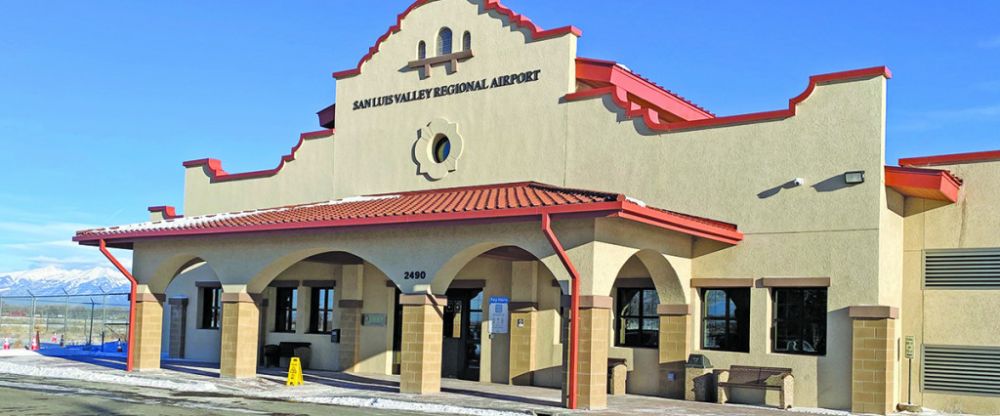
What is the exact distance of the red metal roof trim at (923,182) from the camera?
17906 millimetres

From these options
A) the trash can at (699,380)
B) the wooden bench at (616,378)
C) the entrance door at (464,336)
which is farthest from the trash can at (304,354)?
the trash can at (699,380)

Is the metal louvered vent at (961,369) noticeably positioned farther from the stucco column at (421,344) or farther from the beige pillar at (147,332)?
the beige pillar at (147,332)

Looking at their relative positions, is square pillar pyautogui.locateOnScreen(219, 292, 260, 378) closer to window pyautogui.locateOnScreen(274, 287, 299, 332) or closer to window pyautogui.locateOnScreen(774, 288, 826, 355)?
window pyautogui.locateOnScreen(274, 287, 299, 332)

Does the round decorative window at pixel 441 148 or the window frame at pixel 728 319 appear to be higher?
the round decorative window at pixel 441 148

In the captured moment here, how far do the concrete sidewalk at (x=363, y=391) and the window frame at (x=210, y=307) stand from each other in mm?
3052

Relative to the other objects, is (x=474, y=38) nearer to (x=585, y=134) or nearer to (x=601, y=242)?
(x=585, y=134)

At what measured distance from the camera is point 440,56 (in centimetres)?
2370

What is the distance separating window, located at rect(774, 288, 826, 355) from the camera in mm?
18938

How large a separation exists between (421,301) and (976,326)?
9.98 metres

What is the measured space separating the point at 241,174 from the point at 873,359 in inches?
671

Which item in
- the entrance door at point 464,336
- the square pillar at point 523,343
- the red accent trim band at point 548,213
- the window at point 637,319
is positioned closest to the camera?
the red accent trim band at point 548,213

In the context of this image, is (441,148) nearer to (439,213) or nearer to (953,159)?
(439,213)

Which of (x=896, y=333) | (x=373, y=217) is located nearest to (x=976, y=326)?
(x=896, y=333)

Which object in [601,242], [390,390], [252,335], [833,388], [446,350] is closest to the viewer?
[601,242]
